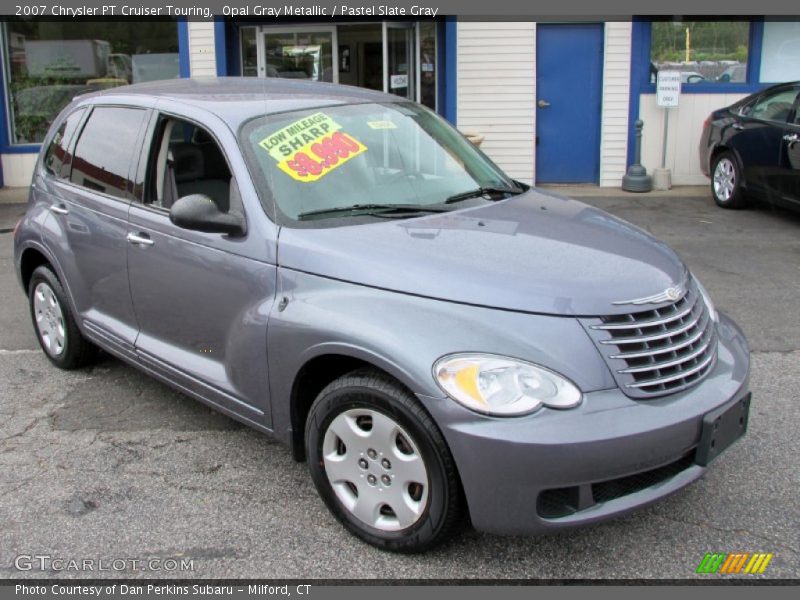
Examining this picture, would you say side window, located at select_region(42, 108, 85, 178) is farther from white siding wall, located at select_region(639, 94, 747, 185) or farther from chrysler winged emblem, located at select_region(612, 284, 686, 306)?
white siding wall, located at select_region(639, 94, 747, 185)

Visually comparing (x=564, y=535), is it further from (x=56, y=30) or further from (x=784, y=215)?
(x=56, y=30)

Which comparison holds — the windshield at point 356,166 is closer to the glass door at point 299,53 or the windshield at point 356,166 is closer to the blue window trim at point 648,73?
the glass door at point 299,53

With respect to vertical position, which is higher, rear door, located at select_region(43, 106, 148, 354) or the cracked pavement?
rear door, located at select_region(43, 106, 148, 354)

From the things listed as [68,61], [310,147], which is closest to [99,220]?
[310,147]

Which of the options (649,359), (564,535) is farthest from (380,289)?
(564,535)

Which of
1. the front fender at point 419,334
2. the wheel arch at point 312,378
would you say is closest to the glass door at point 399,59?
the wheel arch at point 312,378

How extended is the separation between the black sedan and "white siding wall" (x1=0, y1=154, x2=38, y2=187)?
963 centimetres

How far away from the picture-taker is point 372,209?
3572 mm

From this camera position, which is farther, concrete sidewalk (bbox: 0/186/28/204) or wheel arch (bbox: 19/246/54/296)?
concrete sidewalk (bbox: 0/186/28/204)

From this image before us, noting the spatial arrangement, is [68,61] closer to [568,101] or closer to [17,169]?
[17,169]

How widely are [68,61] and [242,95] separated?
9.64 m

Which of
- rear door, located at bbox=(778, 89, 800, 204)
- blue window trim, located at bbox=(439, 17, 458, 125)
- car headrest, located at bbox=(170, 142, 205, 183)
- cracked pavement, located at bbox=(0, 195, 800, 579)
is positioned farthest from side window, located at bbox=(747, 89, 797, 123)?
car headrest, located at bbox=(170, 142, 205, 183)

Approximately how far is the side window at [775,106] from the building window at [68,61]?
812 centimetres

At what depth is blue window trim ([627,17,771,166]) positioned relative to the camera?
452 inches
